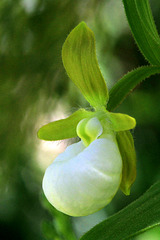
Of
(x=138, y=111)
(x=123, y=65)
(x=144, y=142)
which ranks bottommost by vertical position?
(x=144, y=142)

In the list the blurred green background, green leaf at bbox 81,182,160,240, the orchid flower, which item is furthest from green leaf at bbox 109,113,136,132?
the blurred green background

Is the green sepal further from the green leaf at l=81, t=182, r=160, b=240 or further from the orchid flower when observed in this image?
the green leaf at l=81, t=182, r=160, b=240

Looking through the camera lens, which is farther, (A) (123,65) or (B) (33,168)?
(B) (33,168)

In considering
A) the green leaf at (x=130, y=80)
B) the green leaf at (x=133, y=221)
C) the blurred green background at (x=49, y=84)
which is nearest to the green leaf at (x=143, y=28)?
the green leaf at (x=130, y=80)

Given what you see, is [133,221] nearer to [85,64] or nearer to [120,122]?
[120,122]

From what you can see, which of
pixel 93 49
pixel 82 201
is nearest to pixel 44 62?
pixel 93 49

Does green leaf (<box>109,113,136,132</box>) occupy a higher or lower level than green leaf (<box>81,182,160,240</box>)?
higher

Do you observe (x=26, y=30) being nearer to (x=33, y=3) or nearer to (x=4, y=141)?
(x=33, y=3)

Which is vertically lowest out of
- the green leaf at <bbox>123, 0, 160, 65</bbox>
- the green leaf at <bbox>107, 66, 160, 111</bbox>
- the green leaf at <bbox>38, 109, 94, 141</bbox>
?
the green leaf at <bbox>38, 109, 94, 141</bbox>

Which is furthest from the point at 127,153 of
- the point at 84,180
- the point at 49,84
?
the point at 49,84
